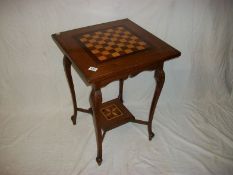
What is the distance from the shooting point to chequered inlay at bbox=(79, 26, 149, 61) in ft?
4.46

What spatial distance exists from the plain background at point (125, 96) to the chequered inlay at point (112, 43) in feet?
1.00

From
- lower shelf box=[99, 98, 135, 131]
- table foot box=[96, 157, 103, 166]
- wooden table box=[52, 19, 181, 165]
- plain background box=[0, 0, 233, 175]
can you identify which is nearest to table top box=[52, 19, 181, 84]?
wooden table box=[52, 19, 181, 165]

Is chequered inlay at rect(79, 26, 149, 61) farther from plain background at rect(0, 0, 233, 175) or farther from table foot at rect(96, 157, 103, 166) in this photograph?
table foot at rect(96, 157, 103, 166)

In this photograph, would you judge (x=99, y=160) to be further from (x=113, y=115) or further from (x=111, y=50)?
(x=111, y=50)

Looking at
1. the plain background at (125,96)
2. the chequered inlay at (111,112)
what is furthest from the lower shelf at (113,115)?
the plain background at (125,96)

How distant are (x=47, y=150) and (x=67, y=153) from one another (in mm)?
163

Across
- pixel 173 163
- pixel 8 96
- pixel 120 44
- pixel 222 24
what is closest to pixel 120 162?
pixel 173 163

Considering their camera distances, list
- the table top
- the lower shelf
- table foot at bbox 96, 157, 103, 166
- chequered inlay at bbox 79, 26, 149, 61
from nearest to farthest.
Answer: the table top
chequered inlay at bbox 79, 26, 149, 61
table foot at bbox 96, 157, 103, 166
the lower shelf

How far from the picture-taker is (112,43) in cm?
145

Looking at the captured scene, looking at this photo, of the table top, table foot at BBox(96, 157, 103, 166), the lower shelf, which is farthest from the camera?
the lower shelf

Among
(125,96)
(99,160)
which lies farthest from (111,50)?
(125,96)

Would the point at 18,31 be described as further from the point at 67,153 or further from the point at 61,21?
the point at 67,153

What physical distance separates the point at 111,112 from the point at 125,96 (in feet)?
1.20

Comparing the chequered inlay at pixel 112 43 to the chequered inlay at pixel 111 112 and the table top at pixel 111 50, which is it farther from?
the chequered inlay at pixel 111 112
